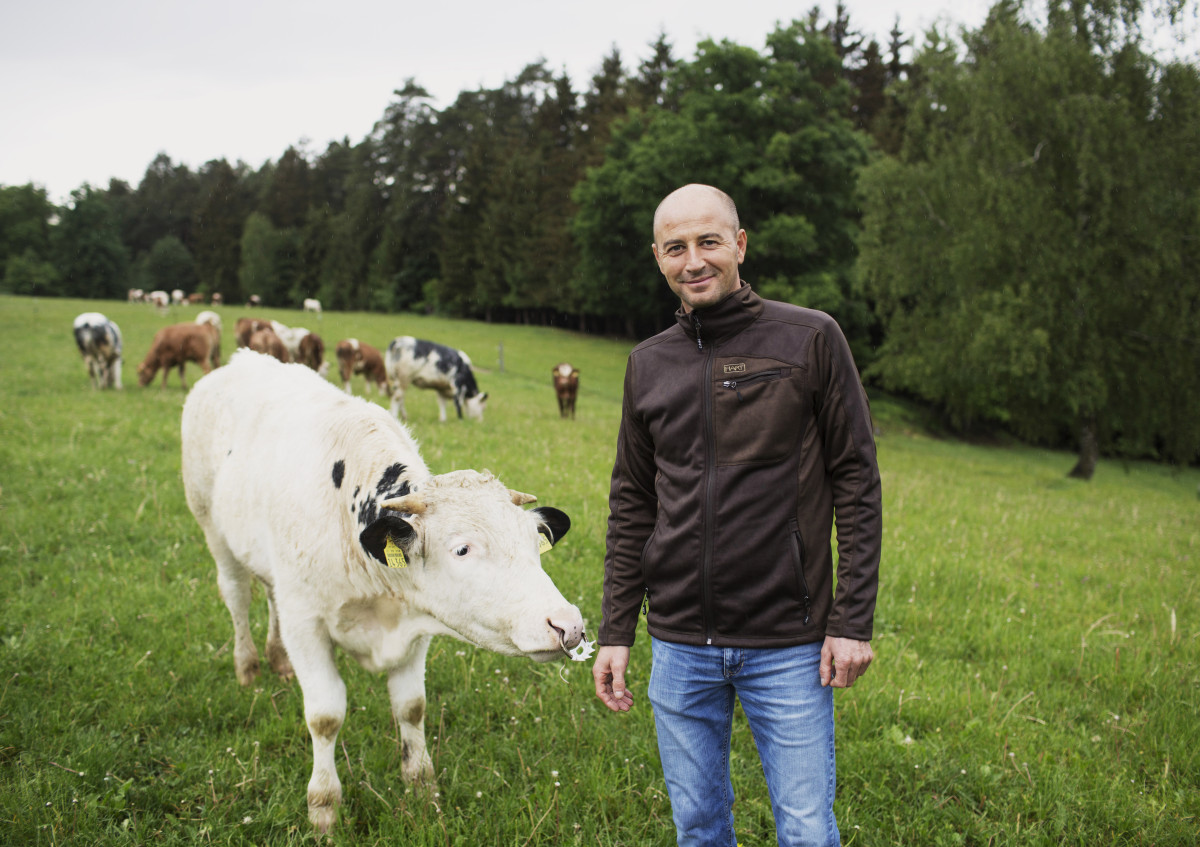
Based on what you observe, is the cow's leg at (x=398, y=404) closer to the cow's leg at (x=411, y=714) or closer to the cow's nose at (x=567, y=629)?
the cow's leg at (x=411, y=714)

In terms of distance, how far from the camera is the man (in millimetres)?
2277

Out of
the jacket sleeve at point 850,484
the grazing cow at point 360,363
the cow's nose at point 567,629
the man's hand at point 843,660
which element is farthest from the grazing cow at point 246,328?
the man's hand at point 843,660

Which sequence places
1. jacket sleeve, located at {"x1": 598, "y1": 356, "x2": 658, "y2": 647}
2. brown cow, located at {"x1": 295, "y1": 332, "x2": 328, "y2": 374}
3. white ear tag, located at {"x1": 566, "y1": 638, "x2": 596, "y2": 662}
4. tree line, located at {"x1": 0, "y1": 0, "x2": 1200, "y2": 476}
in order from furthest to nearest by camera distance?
brown cow, located at {"x1": 295, "y1": 332, "x2": 328, "y2": 374} < tree line, located at {"x1": 0, "y1": 0, "x2": 1200, "y2": 476} < jacket sleeve, located at {"x1": 598, "y1": 356, "x2": 658, "y2": 647} < white ear tag, located at {"x1": 566, "y1": 638, "x2": 596, "y2": 662}

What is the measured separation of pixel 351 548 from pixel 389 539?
642 mm

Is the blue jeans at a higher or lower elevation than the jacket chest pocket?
lower

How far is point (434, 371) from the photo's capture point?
17172 millimetres

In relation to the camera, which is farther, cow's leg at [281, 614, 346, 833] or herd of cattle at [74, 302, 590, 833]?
cow's leg at [281, 614, 346, 833]

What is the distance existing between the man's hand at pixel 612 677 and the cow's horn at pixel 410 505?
0.95 metres

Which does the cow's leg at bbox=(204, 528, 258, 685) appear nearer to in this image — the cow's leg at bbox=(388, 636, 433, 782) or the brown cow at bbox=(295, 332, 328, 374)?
the cow's leg at bbox=(388, 636, 433, 782)

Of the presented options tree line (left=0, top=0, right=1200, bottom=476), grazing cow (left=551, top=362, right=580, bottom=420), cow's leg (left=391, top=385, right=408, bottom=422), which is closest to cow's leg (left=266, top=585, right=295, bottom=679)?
cow's leg (left=391, top=385, right=408, bottom=422)

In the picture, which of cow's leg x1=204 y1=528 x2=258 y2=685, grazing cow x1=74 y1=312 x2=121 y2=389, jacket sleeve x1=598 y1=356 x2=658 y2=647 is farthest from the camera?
grazing cow x1=74 y1=312 x2=121 y2=389

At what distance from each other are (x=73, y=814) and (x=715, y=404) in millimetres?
3336

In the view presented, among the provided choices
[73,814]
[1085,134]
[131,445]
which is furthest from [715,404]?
[1085,134]

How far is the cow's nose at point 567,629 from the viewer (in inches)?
102
